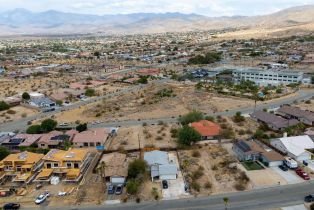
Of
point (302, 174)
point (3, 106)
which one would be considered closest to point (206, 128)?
point (302, 174)

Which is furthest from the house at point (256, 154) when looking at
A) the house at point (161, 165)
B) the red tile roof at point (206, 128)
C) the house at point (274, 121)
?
the house at point (274, 121)

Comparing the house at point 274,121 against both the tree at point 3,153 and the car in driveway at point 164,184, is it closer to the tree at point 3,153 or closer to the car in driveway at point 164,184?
the car in driveway at point 164,184

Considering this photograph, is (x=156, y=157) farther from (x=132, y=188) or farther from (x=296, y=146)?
(x=296, y=146)

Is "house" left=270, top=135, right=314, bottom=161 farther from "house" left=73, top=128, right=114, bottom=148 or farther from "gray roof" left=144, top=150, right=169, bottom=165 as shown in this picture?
"house" left=73, top=128, right=114, bottom=148

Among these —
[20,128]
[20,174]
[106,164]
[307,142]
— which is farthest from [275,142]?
[20,128]

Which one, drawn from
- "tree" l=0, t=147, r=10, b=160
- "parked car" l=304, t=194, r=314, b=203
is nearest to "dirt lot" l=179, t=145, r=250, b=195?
"parked car" l=304, t=194, r=314, b=203

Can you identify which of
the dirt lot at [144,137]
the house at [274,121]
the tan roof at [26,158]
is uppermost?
the tan roof at [26,158]

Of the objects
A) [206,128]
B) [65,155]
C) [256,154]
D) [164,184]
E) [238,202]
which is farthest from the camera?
[206,128]
